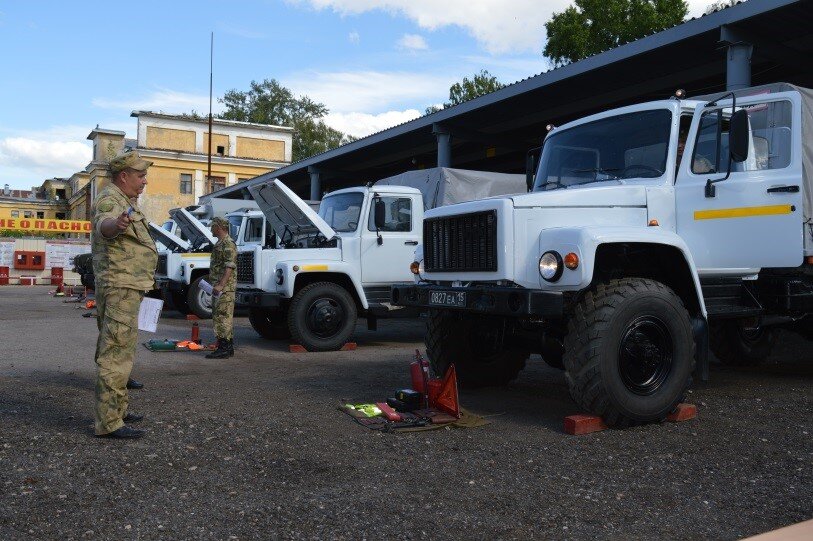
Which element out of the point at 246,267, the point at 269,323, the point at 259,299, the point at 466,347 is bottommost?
the point at 269,323

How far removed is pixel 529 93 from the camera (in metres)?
14.8

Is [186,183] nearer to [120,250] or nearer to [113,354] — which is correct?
[120,250]

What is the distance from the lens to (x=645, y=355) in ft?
17.0

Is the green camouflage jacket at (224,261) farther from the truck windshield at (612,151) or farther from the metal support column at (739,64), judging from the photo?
the metal support column at (739,64)

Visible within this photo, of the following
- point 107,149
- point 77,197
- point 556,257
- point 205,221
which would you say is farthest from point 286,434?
point 77,197

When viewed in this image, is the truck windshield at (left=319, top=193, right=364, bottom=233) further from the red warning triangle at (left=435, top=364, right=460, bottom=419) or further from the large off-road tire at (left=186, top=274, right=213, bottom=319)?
the large off-road tire at (left=186, top=274, right=213, bottom=319)

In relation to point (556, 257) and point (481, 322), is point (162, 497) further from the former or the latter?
point (481, 322)

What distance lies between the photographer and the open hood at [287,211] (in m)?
10.2

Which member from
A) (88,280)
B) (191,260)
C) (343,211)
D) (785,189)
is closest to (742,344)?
(785,189)

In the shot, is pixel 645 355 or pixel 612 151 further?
pixel 612 151

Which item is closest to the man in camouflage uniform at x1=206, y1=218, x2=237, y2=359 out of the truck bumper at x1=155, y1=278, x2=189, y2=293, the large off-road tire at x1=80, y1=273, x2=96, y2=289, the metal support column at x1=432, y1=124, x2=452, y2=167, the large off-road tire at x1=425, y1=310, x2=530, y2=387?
the large off-road tire at x1=425, y1=310, x2=530, y2=387

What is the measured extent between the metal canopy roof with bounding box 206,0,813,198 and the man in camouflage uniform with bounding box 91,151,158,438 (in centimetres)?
890

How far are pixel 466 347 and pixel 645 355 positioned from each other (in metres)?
1.83

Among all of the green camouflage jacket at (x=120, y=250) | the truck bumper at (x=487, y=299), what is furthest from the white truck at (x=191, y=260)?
the green camouflage jacket at (x=120, y=250)
